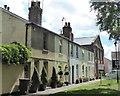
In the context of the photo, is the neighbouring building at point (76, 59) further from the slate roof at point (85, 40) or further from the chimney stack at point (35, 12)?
the slate roof at point (85, 40)

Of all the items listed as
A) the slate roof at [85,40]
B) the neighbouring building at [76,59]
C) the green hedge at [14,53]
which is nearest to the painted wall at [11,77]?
the green hedge at [14,53]

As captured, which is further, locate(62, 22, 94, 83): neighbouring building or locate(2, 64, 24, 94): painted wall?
locate(62, 22, 94, 83): neighbouring building

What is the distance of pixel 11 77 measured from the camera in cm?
2223

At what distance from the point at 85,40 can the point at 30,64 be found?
39696 mm

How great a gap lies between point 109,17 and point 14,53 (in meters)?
7.13

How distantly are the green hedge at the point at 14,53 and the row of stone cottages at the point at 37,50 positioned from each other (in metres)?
0.63

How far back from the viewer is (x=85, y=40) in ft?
210

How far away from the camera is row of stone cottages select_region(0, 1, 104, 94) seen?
2202 centimetres

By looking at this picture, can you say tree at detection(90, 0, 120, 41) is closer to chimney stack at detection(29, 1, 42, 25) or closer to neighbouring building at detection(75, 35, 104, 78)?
chimney stack at detection(29, 1, 42, 25)

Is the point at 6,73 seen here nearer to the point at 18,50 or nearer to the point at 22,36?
the point at 18,50

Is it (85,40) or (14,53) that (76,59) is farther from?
(14,53)

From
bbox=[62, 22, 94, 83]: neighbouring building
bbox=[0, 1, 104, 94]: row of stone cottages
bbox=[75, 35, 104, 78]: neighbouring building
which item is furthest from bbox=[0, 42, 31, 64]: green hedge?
bbox=[75, 35, 104, 78]: neighbouring building

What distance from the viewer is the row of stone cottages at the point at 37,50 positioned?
867 inches

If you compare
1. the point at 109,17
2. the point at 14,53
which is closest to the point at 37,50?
the point at 14,53
